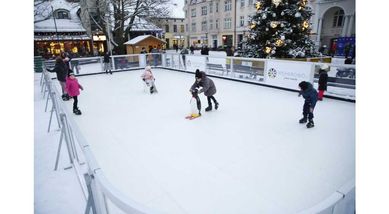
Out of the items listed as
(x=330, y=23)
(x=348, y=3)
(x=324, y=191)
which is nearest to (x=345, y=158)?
(x=324, y=191)

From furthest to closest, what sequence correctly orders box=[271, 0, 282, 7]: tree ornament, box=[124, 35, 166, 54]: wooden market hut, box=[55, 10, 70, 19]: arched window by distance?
box=[55, 10, 70, 19]: arched window, box=[124, 35, 166, 54]: wooden market hut, box=[271, 0, 282, 7]: tree ornament

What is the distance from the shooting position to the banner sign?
27.6 feet

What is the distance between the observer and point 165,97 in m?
8.69

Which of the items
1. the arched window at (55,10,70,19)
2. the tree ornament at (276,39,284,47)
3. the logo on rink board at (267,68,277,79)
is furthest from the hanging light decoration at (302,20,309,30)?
the arched window at (55,10,70,19)

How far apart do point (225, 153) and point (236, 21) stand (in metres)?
37.7

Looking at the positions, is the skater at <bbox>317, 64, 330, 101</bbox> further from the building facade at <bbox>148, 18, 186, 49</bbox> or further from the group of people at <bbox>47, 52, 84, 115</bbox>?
the building facade at <bbox>148, 18, 186, 49</bbox>

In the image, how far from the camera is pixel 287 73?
9.13 meters

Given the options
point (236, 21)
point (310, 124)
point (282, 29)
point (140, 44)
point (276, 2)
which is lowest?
point (310, 124)

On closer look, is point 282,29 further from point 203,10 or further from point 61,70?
point 203,10

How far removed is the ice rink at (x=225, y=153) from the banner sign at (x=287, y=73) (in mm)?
1274

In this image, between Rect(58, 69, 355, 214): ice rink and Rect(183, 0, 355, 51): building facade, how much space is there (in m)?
17.0

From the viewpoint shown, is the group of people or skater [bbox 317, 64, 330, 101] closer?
the group of people

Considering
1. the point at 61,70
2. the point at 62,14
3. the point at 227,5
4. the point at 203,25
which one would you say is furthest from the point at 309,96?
the point at 203,25
